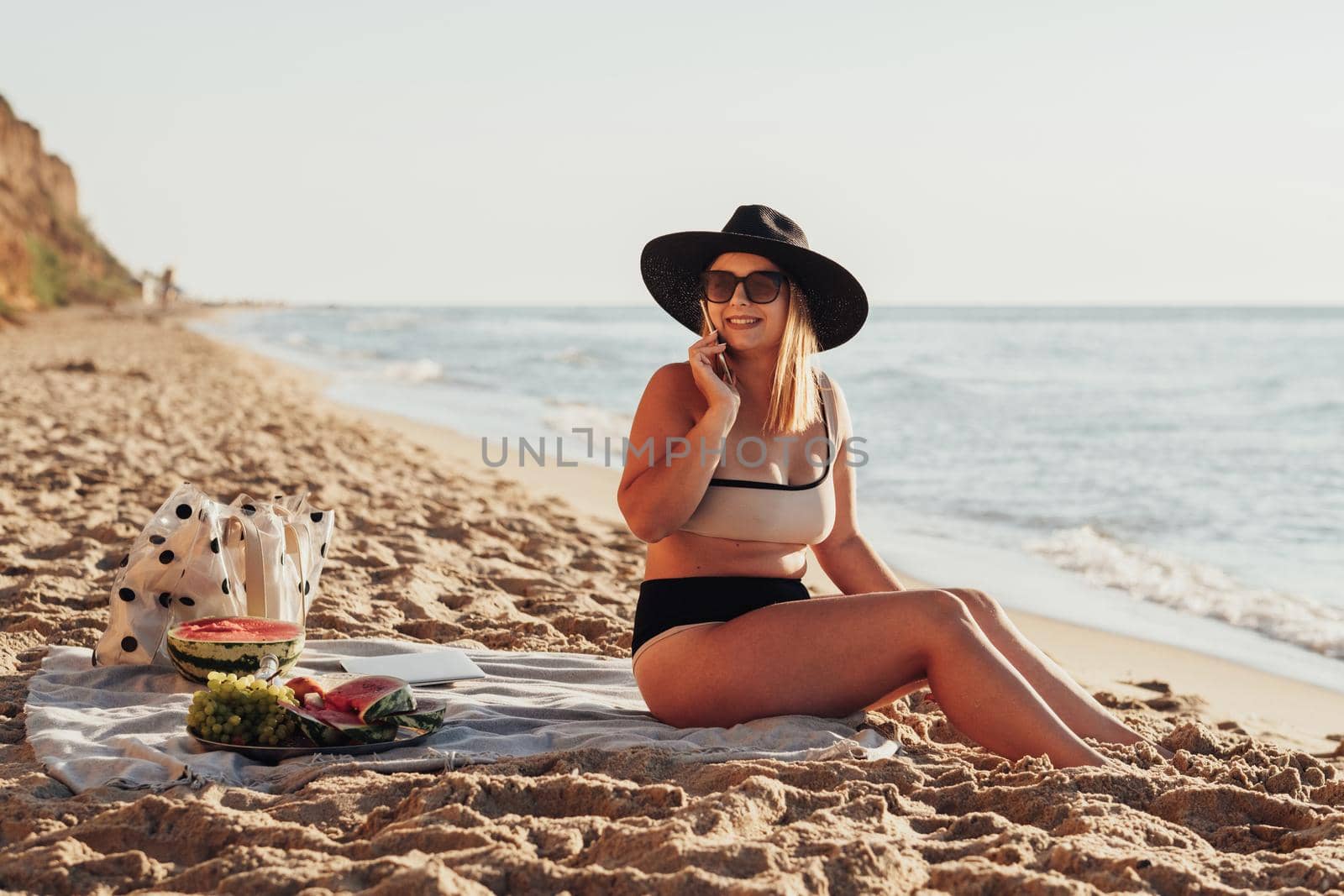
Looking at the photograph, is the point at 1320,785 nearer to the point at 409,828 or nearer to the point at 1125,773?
the point at 1125,773

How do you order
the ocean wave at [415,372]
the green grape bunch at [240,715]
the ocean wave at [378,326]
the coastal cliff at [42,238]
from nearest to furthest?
the green grape bunch at [240,715] < the ocean wave at [415,372] < the coastal cliff at [42,238] < the ocean wave at [378,326]

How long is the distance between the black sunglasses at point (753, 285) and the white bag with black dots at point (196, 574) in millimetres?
1631

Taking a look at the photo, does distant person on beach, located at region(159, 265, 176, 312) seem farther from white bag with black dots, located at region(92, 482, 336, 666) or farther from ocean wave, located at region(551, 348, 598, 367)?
white bag with black dots, located at region(92, 482, 336, 666)

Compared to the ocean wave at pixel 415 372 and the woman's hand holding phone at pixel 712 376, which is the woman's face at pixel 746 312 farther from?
the ocean wave at pixel 415 372

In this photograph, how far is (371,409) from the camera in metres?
14.7

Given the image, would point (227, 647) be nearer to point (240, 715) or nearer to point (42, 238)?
point (240, 715)

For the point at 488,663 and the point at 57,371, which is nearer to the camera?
the point at 488,663

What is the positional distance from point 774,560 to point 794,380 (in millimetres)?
556

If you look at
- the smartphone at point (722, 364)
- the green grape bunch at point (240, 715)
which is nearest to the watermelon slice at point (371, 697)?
the green grape bunch at point (240, 715)

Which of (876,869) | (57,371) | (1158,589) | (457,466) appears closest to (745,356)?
(876,869)

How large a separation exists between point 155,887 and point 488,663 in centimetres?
189

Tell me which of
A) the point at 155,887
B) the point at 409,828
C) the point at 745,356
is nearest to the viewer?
the point at 155,887

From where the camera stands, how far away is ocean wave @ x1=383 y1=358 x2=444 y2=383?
21.1 meters

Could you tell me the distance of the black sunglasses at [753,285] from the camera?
3.62 m
